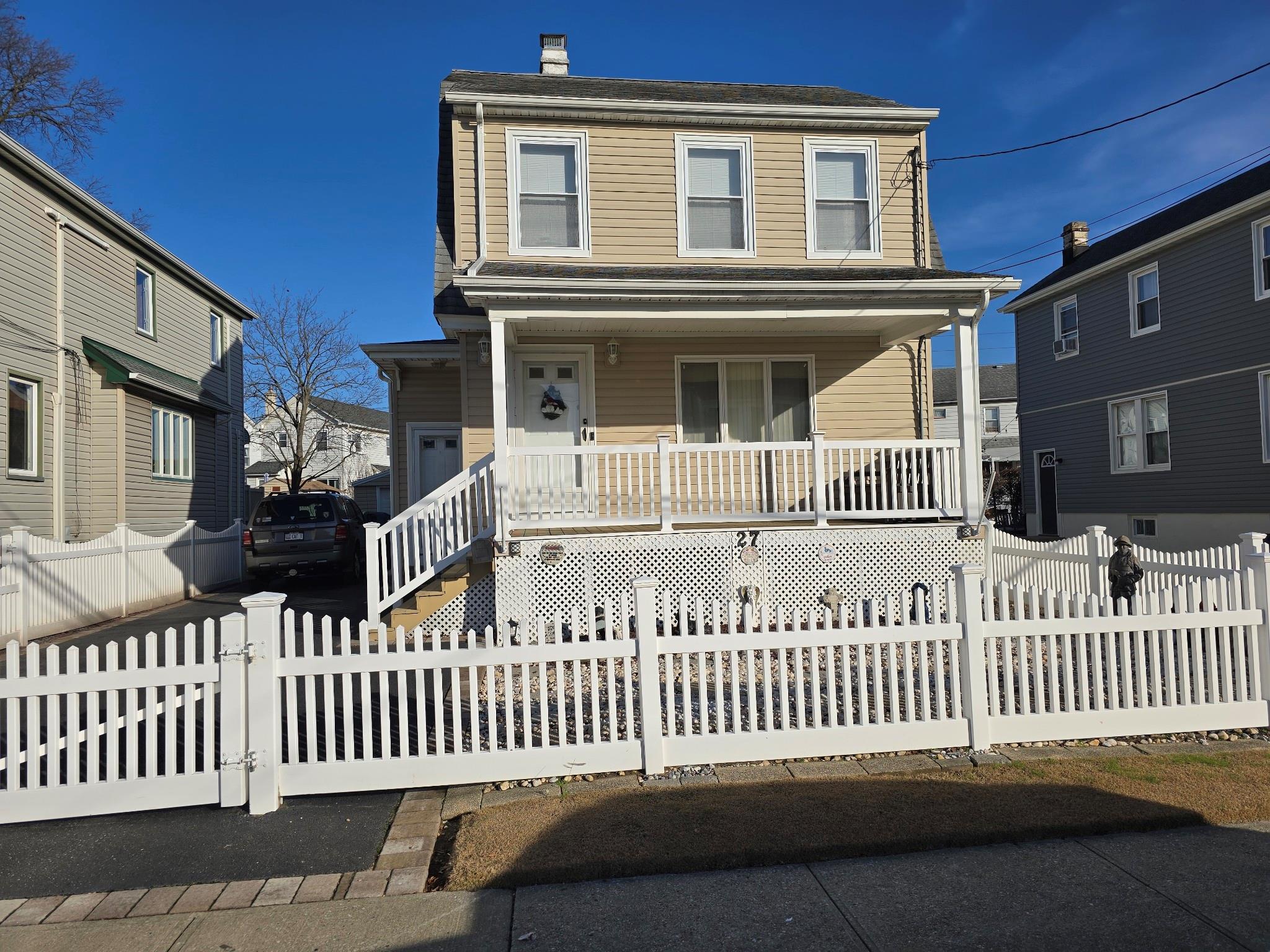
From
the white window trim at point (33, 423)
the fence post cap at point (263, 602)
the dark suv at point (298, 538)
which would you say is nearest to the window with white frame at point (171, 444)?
the white window trim at point (33, 423)

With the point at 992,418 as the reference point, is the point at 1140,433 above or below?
below

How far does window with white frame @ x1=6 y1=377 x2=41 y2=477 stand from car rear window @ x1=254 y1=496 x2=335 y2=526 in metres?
3.29

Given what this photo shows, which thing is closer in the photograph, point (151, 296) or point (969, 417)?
point (969, 417)

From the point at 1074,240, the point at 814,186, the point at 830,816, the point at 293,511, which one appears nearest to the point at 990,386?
the point at 1074,240

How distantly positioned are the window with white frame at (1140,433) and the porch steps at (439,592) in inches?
635

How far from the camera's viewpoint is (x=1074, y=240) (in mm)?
22453

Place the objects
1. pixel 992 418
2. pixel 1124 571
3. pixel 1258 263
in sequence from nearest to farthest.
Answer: pixel 1124 571, pixel 1258 263, pixel 992 418

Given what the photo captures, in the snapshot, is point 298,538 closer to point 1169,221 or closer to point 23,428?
point 23,428

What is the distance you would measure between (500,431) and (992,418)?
1500 inches

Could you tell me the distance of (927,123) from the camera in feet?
37.9

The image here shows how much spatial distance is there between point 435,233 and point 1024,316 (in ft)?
60.1

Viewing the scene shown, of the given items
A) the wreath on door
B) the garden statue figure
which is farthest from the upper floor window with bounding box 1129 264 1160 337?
the wreath on door

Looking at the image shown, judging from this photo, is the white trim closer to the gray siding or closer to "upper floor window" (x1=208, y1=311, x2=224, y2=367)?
"upper floor window" (x1=208, y1=311, x2=224, y2=367)

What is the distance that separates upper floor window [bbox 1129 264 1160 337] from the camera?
17594mm
